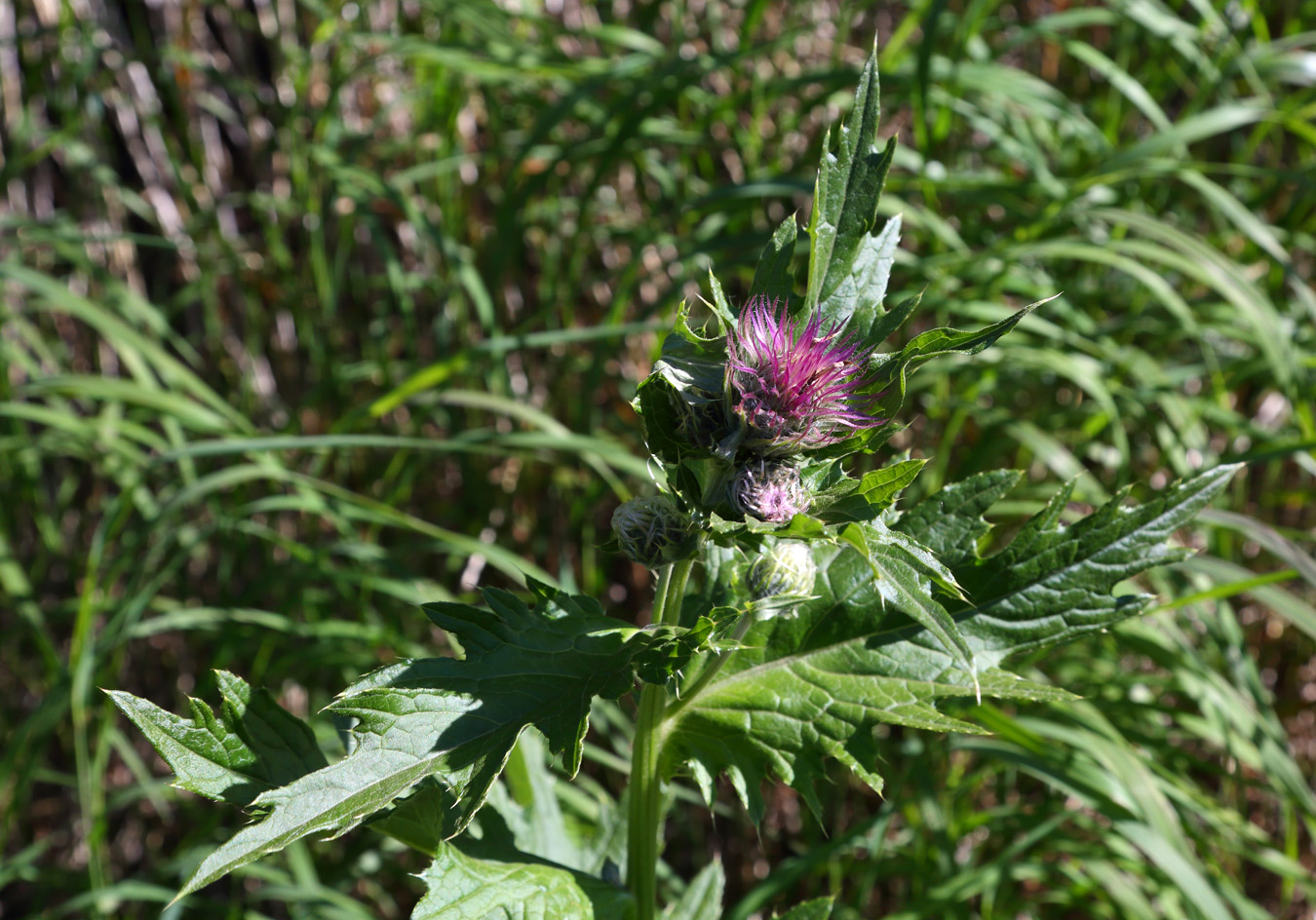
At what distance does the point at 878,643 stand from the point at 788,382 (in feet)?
1.51

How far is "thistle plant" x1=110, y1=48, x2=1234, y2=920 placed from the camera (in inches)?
40.4

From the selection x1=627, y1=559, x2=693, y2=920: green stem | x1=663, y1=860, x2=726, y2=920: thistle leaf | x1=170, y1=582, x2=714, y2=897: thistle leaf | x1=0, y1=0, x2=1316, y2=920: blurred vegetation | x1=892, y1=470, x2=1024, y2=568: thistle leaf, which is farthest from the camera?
x1=0, y1=0, x2=1316, y2=920: blurred vegetation

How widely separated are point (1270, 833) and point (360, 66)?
3234 millimetres

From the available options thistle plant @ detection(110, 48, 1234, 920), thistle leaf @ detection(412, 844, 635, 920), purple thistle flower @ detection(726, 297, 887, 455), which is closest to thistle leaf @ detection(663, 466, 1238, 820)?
thistle plant @ detection(110, 48, 1234, 920)

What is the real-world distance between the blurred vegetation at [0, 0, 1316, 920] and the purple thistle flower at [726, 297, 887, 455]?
866 mm

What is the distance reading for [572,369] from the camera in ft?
9.45

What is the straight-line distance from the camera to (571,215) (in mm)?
3070

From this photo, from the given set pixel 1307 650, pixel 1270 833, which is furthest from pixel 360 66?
pixel 1270 833

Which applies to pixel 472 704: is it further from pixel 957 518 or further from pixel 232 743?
pixel 957 518

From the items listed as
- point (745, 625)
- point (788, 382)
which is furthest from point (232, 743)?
point (788, 382)

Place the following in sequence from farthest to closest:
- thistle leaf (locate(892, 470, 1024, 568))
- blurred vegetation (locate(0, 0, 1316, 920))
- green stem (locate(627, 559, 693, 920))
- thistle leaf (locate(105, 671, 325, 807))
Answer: blurred vegetation (locate(0, 0, 1316, 920)), thistle leaf (locate(892, 470, 1024, 568)), green stem (locate(627, 559, 693, 920)), thistle leaf (locate(105, 671, 325, 807))

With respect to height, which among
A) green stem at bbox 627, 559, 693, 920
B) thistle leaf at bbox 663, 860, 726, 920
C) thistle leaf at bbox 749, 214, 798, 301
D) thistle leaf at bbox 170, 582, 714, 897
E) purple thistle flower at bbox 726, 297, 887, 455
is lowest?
thistle leaf at bbox 663, 860, 726, 920

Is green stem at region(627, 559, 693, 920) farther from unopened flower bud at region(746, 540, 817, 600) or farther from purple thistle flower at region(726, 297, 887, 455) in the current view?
purple thistle flower at region(726, 297, 887, 455)

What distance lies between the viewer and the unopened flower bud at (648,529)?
111cm
